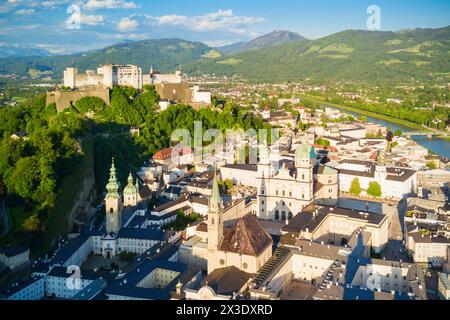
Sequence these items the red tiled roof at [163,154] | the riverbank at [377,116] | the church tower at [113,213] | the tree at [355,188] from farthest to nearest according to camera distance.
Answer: the riverbank at [377,116], the red tiled roof at [163,154], the tree at [355,188], the church tower at [113,213]

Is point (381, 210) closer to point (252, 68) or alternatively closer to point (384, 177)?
point (384, 177)

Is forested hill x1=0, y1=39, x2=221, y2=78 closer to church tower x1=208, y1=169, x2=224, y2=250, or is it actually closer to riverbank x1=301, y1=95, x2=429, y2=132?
riverbank x1=301, y1=95, x2=429, y2=132

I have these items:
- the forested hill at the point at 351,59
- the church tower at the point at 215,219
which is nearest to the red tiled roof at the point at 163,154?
the church tower at the point at 215,219

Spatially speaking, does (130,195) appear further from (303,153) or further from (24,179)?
(303,153)

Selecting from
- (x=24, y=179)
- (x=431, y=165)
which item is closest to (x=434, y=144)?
(x=431, y=165)

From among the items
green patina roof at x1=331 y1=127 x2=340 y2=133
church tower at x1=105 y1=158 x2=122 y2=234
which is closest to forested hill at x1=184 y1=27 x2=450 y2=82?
green patina roof at x1=331 y1=127 x2=340 y2=133

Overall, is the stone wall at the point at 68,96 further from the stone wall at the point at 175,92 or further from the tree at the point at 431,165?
the tree at the point at 431,165

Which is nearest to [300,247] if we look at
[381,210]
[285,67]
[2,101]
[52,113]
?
[381,210]
